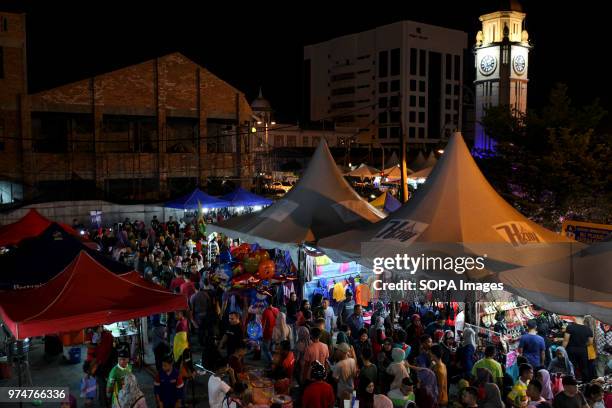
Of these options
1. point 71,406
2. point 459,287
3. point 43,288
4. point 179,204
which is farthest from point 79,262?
point 179,204

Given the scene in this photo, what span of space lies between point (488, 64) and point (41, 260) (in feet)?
178

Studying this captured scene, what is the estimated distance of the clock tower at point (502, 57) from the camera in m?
A: 55.4

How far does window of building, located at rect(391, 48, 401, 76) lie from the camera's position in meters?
84.4

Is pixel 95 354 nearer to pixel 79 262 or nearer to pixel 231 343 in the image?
pixel 79 262

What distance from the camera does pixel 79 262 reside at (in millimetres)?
8016

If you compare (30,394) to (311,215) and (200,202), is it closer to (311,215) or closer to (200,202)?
(311,215)

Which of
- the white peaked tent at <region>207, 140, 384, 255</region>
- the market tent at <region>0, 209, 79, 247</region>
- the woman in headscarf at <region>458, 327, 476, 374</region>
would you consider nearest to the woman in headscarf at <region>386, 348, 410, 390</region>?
the woman in headscarf at <region>458, 327, 476, 374</region>

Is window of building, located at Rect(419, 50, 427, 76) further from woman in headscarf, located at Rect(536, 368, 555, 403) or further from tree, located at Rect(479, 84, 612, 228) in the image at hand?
woman in headscarf, located at Rect(536, 368, 555, 403)

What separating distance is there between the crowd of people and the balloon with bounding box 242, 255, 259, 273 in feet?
2.74

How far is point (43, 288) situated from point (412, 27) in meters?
82.9

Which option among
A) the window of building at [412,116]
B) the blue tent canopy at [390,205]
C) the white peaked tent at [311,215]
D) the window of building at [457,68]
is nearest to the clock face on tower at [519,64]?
the window of building at [412,116]

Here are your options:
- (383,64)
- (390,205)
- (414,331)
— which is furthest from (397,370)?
(383,64)

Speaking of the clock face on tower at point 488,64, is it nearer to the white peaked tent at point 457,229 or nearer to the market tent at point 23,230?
the market tent at point 23,230

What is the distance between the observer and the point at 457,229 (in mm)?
8227
